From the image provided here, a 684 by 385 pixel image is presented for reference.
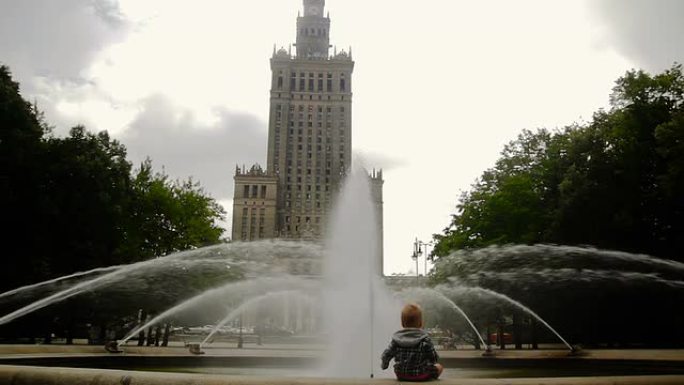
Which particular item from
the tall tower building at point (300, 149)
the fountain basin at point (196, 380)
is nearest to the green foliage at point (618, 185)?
the fountain basin at point (196, 380)

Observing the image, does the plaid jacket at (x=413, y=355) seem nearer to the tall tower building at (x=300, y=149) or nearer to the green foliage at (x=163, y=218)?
the green foliage at (x=163, y=218)

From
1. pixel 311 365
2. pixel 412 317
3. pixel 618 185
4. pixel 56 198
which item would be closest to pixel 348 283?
pixel 311 365

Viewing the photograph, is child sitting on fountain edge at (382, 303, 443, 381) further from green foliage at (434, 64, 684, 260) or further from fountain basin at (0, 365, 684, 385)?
green foliage at (434, 64, 684, 260)

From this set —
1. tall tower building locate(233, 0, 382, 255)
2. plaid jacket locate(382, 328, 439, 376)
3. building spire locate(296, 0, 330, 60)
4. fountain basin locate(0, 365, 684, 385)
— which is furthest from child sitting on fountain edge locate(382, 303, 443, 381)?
building spire locate(296, 0, 330, 60)

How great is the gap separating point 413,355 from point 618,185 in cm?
2864

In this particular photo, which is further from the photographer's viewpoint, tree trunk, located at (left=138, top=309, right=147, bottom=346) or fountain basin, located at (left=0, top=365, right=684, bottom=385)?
tree trunk, located at (left=138, top=309, right=147, bottom=346)

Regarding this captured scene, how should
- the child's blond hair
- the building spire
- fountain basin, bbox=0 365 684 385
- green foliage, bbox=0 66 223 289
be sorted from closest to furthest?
fountain basin, bbox=0 365 684 385
the child's blond hair
green foliage, bbox=0 66 223 289
the building spire

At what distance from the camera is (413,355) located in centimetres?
652

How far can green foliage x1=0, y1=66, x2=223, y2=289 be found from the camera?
27516mm

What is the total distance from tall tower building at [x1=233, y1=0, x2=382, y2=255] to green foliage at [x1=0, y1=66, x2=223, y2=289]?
84.5 m

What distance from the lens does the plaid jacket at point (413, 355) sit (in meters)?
6.46

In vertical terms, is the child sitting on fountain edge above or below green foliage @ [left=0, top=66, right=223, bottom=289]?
below

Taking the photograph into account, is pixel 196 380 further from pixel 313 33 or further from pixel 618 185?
pixel 313 33

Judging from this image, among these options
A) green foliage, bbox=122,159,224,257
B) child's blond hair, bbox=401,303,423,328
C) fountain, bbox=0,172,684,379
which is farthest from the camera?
green foliage, bbox=122,159,224,257
